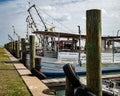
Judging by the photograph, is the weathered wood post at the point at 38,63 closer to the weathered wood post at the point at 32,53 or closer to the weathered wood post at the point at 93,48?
the weathered wood post at the point at 32,53

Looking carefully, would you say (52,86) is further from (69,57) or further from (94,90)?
(69,57)

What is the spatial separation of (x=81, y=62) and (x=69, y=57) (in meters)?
1.35

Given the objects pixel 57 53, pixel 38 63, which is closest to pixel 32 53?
pixel 38 63

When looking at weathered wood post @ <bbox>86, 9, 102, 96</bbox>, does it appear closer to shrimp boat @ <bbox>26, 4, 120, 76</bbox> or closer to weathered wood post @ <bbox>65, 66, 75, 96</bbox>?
weathered wood post @ <bbox>65, 66, 75, 96</bbox>

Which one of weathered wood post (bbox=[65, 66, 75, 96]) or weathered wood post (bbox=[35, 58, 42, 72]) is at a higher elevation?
weathered wood post (bbox=[35, 58, 42, 72])

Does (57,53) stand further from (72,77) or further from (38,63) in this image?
(72,77)

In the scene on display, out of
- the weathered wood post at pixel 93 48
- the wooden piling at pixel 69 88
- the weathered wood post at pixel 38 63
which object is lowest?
the wooden piling at pixel 69 88

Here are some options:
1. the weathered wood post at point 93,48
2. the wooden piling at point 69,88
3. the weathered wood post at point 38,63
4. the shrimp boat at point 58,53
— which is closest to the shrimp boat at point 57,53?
the shrimp boat at point 58,53

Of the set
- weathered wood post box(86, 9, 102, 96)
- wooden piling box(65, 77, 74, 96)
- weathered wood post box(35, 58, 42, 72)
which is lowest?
wooden piling box(65, 77, 74, 96)

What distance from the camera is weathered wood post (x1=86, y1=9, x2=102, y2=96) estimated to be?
8078 millimetres

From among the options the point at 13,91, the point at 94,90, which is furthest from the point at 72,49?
the point at 94,90

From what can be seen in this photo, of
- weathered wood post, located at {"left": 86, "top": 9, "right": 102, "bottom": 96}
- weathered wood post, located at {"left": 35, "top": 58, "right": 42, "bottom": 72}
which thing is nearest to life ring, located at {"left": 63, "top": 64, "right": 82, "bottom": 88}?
weathered wood post, located at {"left": 86, "top": 9, "right": 102, "bottom": 96}

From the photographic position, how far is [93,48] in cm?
813

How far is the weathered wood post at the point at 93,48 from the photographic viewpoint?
8078mm
